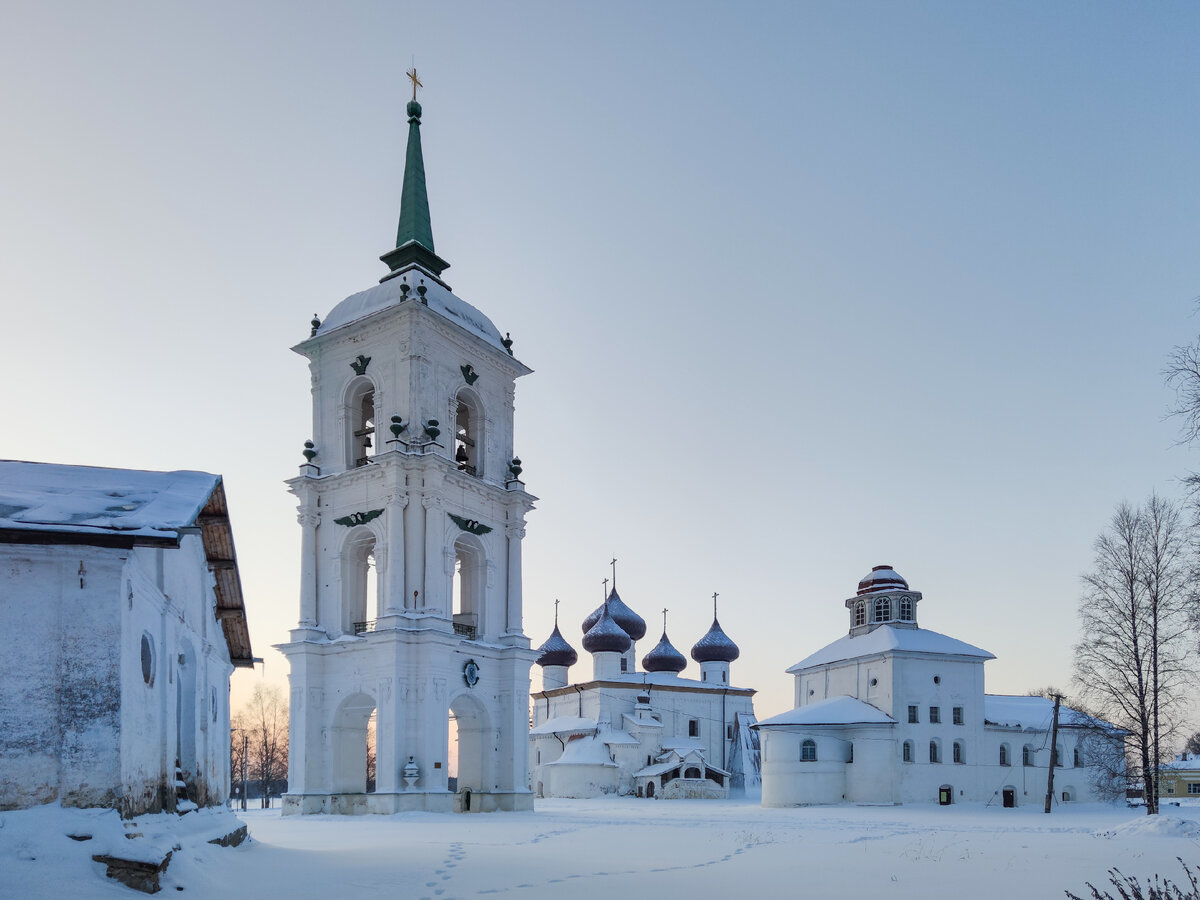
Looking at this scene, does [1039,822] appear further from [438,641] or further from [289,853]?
[289,853]

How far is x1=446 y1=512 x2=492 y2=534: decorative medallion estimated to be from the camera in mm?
31566

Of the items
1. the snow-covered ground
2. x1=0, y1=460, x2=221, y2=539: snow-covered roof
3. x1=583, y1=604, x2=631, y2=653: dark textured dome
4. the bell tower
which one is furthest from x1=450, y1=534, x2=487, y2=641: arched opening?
x1=583, y1=604, x2=631, y2=653: dark textured dome

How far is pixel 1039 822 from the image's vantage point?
89.6 ft

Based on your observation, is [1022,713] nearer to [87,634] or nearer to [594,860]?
[594,860]

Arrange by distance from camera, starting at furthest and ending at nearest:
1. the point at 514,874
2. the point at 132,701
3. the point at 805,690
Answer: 1. the point at 805,690
2. the point at 514,874
3. the point at 132,701

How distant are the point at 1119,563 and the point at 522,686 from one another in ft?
62.4

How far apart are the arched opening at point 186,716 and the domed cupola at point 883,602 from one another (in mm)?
38559

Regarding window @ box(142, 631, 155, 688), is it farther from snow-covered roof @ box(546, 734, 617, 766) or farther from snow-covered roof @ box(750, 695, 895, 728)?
snow-covered roof @ box(546, 734, 617, 766)

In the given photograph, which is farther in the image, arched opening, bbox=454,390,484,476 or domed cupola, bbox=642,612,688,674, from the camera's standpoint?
domed cupola, bbox=642,612,688,674

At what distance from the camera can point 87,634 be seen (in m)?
10.2

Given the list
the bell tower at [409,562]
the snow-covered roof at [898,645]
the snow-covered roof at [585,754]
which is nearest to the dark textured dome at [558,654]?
the snow-covered roof at [585,754]

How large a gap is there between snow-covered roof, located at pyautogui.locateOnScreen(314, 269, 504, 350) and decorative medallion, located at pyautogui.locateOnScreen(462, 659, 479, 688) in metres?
11.2

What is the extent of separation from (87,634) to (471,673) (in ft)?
69.2

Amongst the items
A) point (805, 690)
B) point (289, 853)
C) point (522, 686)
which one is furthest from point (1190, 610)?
point (805, 690)
